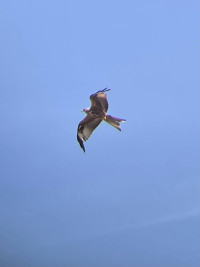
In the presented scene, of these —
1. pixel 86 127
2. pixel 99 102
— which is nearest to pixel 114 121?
pixel 99 102

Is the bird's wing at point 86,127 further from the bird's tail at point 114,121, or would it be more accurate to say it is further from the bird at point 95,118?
the bird's tail at point 114,121

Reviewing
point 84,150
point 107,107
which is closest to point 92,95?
point 107,107

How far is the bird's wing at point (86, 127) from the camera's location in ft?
57.8

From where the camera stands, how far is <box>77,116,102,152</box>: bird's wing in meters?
17.6

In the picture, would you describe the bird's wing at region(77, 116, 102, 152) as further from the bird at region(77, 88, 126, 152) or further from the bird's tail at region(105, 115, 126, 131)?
the bird's tail at region(105, 115, 126, 131)

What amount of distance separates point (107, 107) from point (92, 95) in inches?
28.9

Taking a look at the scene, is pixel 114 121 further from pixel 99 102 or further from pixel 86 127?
pixel 86 127

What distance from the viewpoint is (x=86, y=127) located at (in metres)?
18.0

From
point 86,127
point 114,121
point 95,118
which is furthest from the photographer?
point 86,127

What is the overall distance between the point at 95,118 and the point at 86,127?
0.84 metres

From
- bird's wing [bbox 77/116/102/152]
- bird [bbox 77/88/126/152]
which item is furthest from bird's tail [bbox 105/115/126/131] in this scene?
bird's wing [bbox 77/116/102/152]

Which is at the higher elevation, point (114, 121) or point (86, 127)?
point (86, 127)

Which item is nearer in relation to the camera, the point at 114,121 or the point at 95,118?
the point at 114,121

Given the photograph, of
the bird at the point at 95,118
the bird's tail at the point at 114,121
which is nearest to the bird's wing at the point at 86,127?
the bird at the point at 95,118
